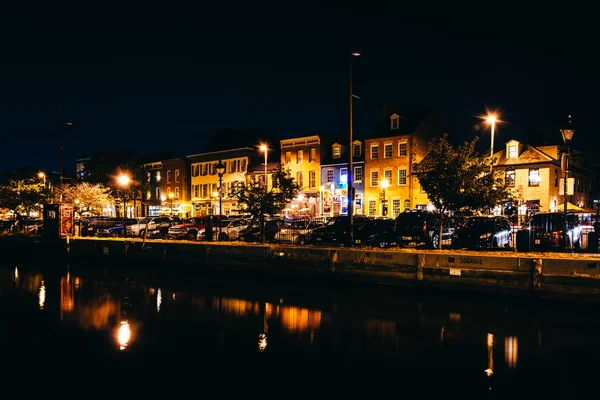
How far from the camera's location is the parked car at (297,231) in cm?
2531

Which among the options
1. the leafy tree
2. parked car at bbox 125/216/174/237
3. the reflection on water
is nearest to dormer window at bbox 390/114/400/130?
parked car at bbox 125/216/174/237

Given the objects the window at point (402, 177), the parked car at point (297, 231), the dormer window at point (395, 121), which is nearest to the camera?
the parked car at point (297, 231)

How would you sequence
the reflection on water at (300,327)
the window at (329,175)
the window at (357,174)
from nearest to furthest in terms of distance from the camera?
the reflection on water at (300,327), the window at (357,174), the window at (329,175)

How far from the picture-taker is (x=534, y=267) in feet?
43.4

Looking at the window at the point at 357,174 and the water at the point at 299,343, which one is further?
the window at the point at 357,174

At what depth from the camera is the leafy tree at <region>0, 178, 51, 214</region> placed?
51.9m

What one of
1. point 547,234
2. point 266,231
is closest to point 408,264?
point 547,234

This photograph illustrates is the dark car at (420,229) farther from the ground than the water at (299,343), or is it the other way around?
the dark car at (420,229)

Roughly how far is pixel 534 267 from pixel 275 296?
7.53 metres

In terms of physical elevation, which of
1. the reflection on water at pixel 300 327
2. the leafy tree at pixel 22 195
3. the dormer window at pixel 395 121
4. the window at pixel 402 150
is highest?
the dormer window at pixel 395 121

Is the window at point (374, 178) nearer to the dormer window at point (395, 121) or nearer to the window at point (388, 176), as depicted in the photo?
the window at point (388, 176)

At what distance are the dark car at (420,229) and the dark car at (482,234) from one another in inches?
35.5

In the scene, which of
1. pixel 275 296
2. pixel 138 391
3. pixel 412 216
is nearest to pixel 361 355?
pixel 138 391

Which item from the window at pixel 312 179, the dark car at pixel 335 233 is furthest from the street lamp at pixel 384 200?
the dark car at pixel 335 233
